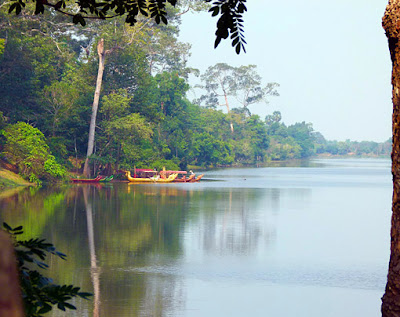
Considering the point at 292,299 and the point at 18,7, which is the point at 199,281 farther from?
the point at 18,7

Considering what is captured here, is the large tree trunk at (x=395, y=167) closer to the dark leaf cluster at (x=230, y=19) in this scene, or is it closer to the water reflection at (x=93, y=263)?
the dark leaf cluster at (x=230, y=19)

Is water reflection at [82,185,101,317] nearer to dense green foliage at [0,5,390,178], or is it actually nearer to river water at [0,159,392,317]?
river water at [0,159,392,317]

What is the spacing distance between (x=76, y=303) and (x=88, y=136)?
3592 centimetres

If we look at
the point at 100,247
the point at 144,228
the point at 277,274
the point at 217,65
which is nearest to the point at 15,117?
the point at 144,228

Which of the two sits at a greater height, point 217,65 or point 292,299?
point 217,65

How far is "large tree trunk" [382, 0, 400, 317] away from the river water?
13.4 feet

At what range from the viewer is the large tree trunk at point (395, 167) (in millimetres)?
6043

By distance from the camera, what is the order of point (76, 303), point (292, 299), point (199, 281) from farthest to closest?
point (199, 281), point (292, 299), point (76, 303)

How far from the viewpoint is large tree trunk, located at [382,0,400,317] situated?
604 centimetres

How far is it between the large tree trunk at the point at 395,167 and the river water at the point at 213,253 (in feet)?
13.4

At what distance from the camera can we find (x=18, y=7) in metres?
5.80

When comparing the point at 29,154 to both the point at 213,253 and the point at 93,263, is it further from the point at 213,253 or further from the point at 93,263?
the point at 93,263

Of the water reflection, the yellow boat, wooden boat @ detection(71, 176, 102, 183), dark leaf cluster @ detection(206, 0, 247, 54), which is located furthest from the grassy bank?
dark leaf cluster @ detection(206, 0, 247, 54)

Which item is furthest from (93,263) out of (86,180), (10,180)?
(86,180)
